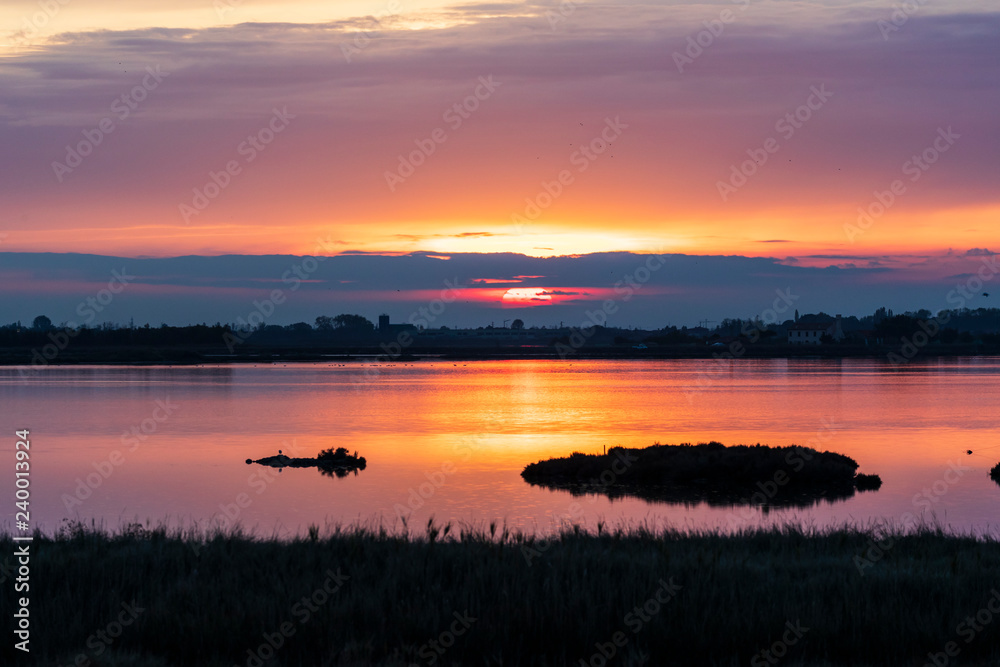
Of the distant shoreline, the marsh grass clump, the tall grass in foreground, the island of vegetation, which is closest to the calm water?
the marsh grass clump

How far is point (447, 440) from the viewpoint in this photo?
42.4 meters

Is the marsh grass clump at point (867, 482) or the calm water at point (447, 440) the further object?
the marsh grass clump at point (867, 482)

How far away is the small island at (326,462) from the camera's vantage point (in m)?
33.4

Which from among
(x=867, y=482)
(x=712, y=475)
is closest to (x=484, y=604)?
(x=712, y=475)

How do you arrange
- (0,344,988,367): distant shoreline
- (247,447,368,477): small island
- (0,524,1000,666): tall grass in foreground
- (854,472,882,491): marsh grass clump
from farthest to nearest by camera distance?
(0,344,988,367): distant shoreline
(247,447,368,477): small island
(854,472,882,491): marsh grass clump
(0,524,1000,666): tall grass in foreground

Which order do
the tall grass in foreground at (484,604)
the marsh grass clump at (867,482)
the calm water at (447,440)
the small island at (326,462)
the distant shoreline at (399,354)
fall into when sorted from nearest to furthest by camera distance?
the tall grass in foreground at (484,604) < the calm water at (447,440) < the marsh grass clump at (867,482) < the small island at (326,462) < the distant shoreline at (399,354)

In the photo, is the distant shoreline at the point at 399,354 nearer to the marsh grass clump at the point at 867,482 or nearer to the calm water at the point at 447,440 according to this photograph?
the calm water at the point at 447,440

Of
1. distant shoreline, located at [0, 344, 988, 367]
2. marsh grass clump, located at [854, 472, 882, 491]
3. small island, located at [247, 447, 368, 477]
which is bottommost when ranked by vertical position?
marsh grass clump, located at [854, 472, 882, 491]

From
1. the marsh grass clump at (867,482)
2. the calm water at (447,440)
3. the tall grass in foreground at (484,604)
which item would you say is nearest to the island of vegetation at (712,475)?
the marsh grass clump at (867,482)

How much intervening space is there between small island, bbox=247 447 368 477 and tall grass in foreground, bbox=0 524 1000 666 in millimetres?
20359

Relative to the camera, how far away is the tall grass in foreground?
31.6ft

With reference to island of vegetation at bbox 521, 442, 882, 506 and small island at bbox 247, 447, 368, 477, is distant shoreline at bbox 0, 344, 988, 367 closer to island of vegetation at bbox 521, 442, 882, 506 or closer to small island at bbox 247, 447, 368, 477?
small island at bbox 247, 447, 368, 477

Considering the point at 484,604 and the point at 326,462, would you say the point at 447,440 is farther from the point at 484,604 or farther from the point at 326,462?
the point at 484,604

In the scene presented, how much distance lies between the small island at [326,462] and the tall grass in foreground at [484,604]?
20.4 meters
